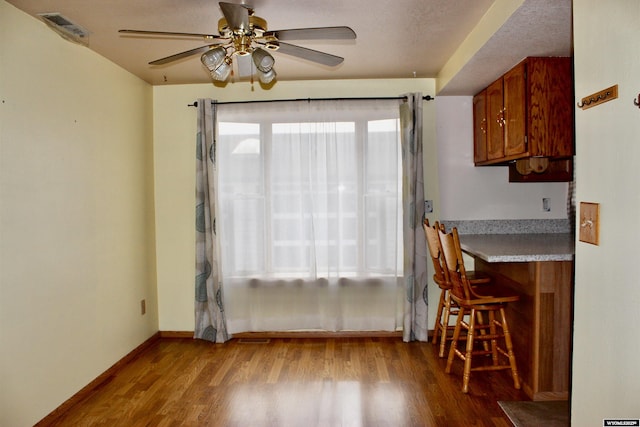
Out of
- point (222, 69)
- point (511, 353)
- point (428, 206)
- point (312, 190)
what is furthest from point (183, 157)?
point (511, 353)

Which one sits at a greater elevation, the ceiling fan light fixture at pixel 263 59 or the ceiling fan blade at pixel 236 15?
the ceiling fan blade at pixel 236 15

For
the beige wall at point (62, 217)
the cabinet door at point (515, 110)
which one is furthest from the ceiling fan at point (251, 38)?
the cabinet door at point (515, 110)

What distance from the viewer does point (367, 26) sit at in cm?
263

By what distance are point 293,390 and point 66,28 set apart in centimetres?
264

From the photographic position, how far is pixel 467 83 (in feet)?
11.2

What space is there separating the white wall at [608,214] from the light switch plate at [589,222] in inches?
0.8

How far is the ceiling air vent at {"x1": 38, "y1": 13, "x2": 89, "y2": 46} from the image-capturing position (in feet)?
7.89

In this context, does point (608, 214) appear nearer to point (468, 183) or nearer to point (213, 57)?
point (213, 57)

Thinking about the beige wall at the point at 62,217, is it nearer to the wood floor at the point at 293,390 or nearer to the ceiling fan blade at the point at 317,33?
the wood floor at the point at 293,390

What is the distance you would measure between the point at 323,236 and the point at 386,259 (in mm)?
588

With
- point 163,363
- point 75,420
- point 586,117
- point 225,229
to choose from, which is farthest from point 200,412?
point 586,117

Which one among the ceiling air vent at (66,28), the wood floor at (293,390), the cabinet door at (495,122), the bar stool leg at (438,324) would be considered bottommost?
the wood floor at (293,390)

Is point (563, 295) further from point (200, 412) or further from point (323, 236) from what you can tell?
point (200, 412)

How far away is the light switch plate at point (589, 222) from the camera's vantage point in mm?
1539
